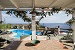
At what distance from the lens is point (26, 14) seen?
1203 centimetres

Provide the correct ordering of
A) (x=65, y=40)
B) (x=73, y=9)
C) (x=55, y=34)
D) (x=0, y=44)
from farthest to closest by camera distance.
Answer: (x=55, y=34) → (x=65, y=40) → (x=73, y=9) → (x=0, y=44)

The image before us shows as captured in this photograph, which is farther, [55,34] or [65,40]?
[55,34]

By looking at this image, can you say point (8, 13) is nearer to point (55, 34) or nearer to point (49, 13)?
point (49, 13)

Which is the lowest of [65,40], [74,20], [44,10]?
[65,40]

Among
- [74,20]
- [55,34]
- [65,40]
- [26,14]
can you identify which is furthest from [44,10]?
[55,34]

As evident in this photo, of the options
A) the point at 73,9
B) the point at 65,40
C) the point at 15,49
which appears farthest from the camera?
the point at 65,40

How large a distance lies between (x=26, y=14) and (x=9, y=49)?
5821mm

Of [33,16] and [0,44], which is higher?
[33,16]

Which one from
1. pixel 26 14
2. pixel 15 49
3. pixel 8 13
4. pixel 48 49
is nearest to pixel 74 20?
pixel 26 14

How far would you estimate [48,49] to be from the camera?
6.54 metres

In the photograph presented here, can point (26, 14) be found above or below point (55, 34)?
above

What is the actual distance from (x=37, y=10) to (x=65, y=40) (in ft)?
10.9

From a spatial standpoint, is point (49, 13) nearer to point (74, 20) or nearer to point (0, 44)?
point (74, 20)

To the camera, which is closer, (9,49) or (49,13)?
(9,49)
